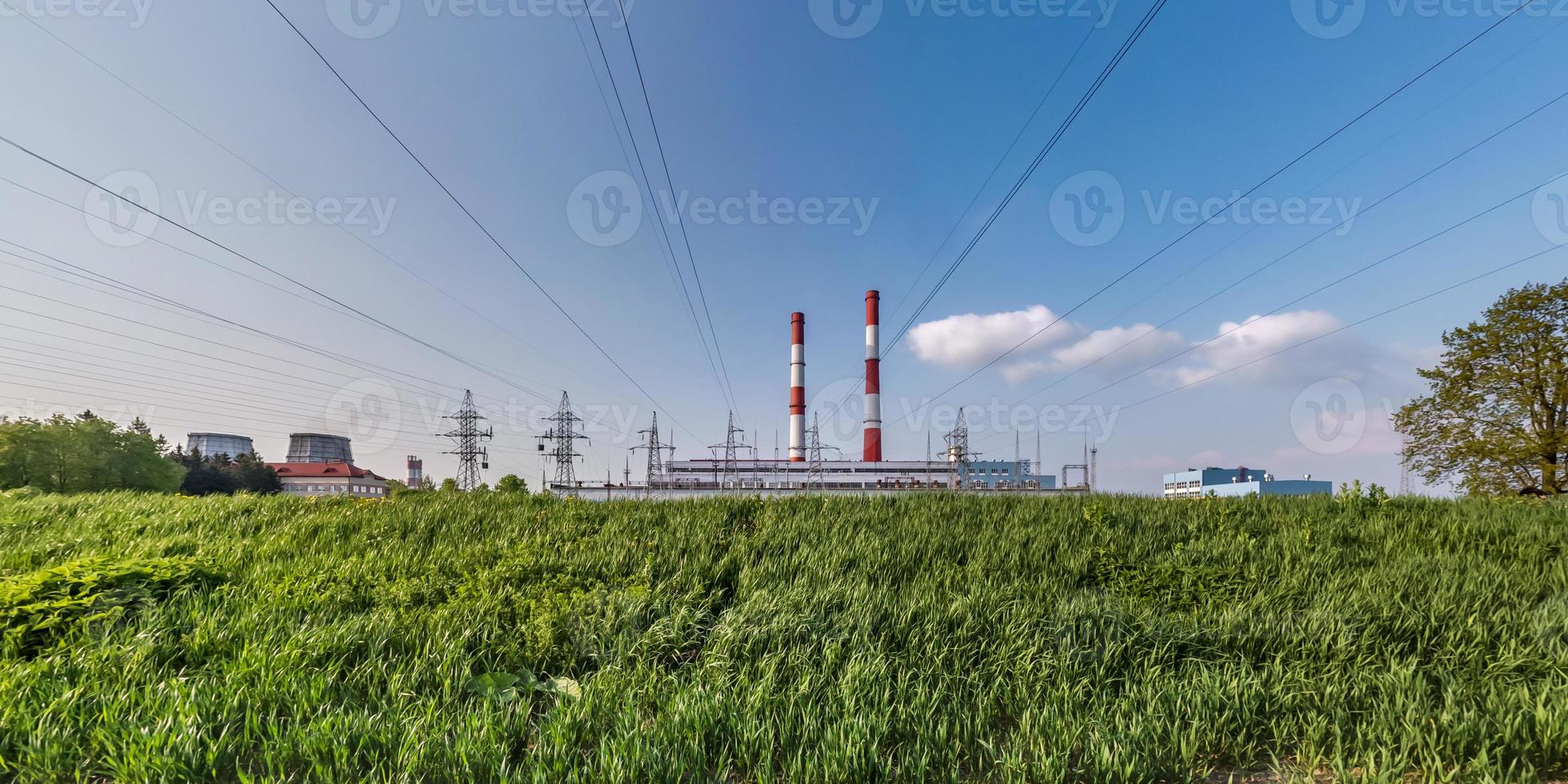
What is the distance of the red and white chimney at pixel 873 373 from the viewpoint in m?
54.3

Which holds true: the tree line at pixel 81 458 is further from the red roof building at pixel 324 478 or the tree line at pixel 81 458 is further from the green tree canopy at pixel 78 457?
the red roof building at pixel 324 478

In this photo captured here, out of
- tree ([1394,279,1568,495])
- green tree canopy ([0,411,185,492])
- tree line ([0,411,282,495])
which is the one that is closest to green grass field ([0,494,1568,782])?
tree ([1394,279,1568,495])

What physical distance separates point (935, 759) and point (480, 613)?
10.9ft

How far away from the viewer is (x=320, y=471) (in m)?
83.9

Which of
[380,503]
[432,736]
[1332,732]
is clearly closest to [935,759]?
[1332,732]

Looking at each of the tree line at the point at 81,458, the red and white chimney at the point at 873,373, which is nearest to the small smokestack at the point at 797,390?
the red and white chimney at the point at 873,373

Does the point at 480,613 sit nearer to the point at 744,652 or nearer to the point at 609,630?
the point at 609,630

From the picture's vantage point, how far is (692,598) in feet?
14.2

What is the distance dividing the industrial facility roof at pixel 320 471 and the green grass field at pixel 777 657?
3919 inches

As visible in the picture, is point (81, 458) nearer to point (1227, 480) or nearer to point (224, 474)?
point (224, 474)

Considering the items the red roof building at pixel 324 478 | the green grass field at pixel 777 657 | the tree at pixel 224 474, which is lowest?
the red roof building at pixel 324 478

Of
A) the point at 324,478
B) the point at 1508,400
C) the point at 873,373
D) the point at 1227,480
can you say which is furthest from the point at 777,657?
the point at 324,478

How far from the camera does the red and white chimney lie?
54.3 metres

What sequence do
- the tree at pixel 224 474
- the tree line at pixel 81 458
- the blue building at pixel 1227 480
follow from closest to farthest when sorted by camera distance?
the tree line at pixel 81 458 → the tree at pixel 224 474 → the blue building at pixel 1227 480
